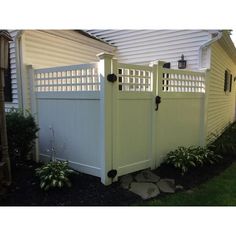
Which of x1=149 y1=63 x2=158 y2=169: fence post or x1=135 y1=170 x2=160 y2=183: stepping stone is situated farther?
x1=149 y1=63 x2=158 y2=169: fence post

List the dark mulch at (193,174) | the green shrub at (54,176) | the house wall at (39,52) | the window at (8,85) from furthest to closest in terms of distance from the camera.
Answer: the window at (8,85) < the house wall at (39,52) < the dark mulch at (193,174) < the green shrub at (54,176)

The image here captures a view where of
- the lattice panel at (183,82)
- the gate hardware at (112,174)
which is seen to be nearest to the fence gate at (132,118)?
the gate hardware at (112,174)

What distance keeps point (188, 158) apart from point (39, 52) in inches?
156

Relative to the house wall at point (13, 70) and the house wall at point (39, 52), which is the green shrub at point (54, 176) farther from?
the house wall at point (13, 70)

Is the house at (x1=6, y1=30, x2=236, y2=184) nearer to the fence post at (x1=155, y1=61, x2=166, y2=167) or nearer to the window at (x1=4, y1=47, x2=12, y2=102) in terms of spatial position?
the fence post at (x1=155, y1=61, x2=166, y2=167)

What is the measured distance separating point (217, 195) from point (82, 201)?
202 cm

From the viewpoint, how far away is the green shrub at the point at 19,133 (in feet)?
12.6

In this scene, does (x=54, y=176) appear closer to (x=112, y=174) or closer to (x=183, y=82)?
(x=112, y=174)

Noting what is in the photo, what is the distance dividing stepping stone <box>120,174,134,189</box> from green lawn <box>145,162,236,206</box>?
0.57 m

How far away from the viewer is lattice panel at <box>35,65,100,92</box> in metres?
3.58

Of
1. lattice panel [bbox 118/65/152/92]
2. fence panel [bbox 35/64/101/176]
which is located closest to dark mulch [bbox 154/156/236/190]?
fence panel [bbox 35/64/101/176]

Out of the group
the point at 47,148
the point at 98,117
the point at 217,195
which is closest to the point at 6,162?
the point at 47,148

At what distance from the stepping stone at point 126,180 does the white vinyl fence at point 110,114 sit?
93mm

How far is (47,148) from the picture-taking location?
452cm
